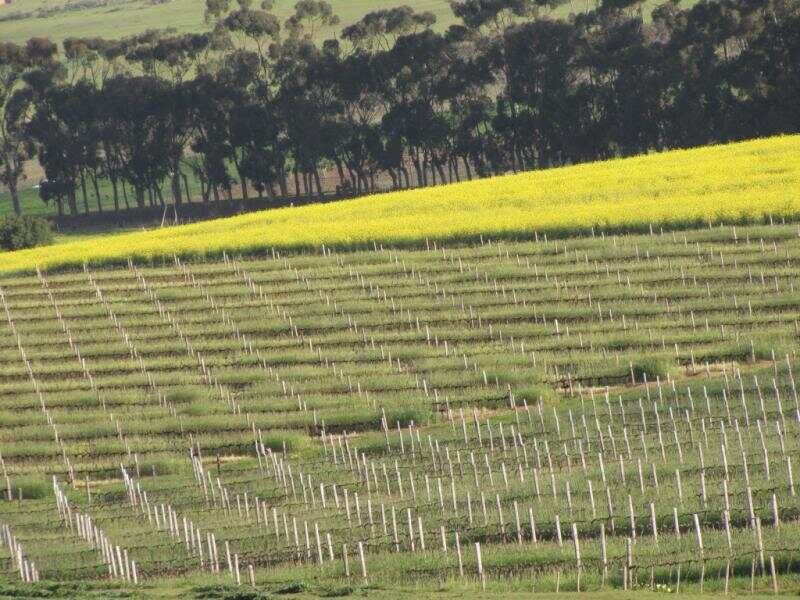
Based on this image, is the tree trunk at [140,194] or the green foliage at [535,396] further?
the tree trunk at [140,194]

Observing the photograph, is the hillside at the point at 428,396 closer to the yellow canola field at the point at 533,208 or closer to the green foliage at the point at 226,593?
the green foliage at the point at 226,593

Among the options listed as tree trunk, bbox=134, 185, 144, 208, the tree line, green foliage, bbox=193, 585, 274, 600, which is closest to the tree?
the tree line

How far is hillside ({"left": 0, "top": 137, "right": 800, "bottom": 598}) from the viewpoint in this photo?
25953 millimetres

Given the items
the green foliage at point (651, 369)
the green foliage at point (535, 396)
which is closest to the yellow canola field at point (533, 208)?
the green foliage at point (651, 369)

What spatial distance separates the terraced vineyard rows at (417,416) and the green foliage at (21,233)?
29.2 m

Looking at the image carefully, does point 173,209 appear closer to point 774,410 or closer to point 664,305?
point 664,305

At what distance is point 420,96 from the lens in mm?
105625

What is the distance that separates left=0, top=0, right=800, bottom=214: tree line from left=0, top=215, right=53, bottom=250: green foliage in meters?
19.0

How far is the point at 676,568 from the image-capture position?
22.8 metres

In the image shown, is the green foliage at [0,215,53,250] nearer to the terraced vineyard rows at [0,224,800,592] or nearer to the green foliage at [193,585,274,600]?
the terraced vineyard rows at [0,224,800,592]

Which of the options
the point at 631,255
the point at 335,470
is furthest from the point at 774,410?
the point at 631,255

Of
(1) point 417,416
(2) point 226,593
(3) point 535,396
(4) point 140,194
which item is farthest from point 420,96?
(2) point 226,593

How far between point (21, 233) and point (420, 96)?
28034 millimetres

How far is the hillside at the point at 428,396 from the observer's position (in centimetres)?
2595
